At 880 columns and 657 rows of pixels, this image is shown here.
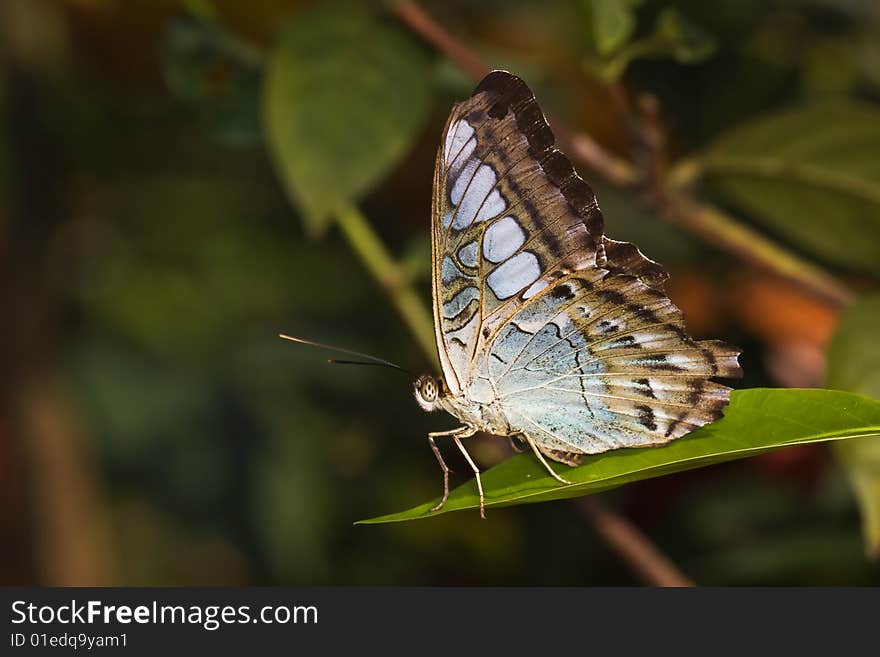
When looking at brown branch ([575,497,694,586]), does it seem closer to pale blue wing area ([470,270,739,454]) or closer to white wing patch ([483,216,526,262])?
pale blue wing area ([470,270,739,454])

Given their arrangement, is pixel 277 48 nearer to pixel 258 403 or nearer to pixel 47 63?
pixel 47 63

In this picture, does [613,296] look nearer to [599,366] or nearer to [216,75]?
[599,366]

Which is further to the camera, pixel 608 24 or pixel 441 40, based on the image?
pixel 441 40

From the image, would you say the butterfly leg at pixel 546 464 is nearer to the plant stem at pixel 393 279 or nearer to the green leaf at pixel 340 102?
the plant stem at pixel 393 279

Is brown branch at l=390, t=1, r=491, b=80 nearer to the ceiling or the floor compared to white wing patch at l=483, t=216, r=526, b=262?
nearer to the ceiling

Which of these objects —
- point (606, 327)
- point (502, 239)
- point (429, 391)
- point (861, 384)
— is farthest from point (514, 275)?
point (861, 384)

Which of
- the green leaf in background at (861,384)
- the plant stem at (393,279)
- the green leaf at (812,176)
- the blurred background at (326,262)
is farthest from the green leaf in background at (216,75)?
the green leaf in background at (861,384)

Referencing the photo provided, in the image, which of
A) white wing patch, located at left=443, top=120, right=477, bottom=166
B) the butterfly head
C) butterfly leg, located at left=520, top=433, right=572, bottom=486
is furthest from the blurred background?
butterfly leg, located at left=520, top=433, right=572, bottom=486
